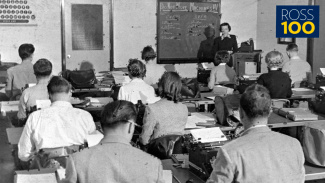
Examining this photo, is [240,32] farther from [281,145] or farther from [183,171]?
[281,145]

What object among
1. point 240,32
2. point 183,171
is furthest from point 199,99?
point 240,32

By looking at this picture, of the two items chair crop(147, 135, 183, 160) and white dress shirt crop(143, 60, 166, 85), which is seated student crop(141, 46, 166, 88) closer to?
white dress shirt crop(143, 60, 166, 85)

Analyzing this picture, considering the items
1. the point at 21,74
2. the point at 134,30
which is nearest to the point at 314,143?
the point at 21,74

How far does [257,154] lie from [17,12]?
7.40m

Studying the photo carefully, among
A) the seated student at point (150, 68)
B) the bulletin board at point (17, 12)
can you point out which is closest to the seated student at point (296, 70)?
the seated student at point (150, 68)

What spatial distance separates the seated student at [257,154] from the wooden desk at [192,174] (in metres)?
0.78

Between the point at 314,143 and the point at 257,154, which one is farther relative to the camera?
the point at 314,143

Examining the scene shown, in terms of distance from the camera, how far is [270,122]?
183 inches

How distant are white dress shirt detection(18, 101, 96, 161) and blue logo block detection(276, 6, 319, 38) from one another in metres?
6.32

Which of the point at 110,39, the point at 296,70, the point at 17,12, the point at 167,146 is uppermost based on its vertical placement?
the point at 17,12

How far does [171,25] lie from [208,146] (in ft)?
22.6

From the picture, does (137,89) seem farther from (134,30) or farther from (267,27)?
(267,27)

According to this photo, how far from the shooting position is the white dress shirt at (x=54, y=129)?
3420 mm

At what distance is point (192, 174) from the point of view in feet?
10.1
